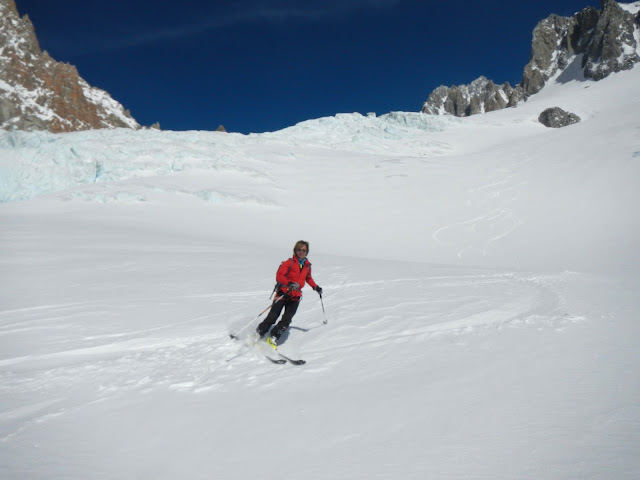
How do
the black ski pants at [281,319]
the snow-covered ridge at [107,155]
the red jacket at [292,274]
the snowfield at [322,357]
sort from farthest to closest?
the snow-covered ridge at [107,155] → the red jacket at [292,274] → the black ski pants at [281,319] → the snowfield at [322,357]

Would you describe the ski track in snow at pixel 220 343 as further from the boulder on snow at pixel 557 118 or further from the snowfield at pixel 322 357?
the boulder on snow at pixel 557 118

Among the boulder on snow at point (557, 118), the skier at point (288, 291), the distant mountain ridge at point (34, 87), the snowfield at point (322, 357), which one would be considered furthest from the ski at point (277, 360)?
the distant mountain ridge at point (34, 87)

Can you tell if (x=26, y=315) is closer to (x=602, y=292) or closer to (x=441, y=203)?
(x=602, y=292)

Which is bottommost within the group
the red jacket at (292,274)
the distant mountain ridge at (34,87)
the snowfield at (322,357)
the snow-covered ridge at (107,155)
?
the snowfield at (322,357)

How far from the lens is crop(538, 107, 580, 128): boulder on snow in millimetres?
61031

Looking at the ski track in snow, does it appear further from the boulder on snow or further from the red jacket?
the boulder on snow

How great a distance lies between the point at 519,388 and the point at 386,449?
158 centimetres

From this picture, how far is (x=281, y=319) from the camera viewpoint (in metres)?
5.46

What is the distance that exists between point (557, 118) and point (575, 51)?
185ft

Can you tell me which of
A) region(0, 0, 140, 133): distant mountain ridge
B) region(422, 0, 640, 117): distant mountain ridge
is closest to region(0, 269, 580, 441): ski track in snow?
region(422, 0, 640, 117): distant mountain ridge

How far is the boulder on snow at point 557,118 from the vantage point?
61.0m

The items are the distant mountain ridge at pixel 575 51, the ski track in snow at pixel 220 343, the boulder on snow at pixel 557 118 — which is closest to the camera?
the ski track in snow at pixel 220 343

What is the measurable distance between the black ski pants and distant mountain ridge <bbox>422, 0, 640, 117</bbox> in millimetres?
108501

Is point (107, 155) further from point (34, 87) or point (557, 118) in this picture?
point (34, 87)
